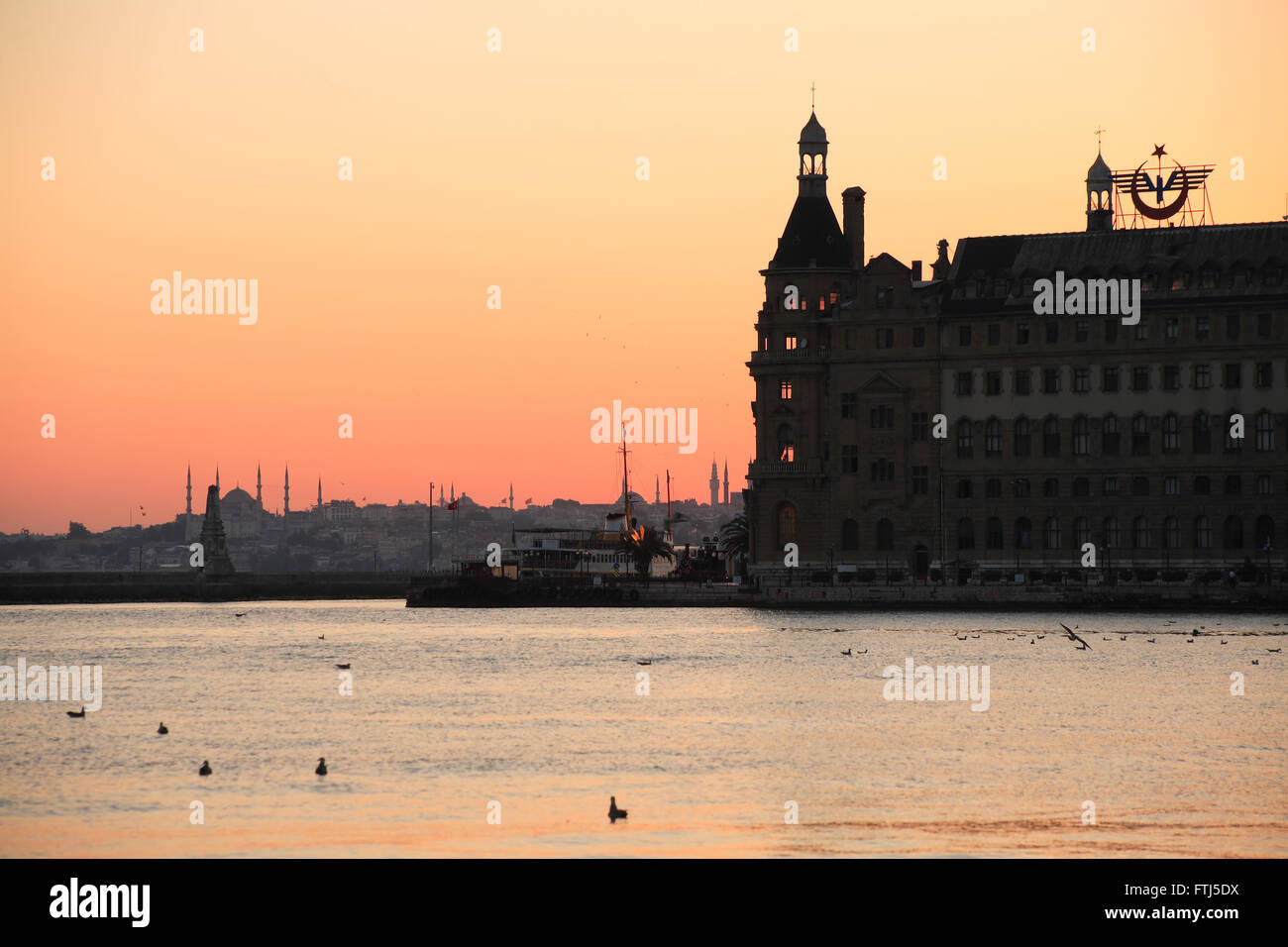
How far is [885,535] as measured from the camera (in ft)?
456

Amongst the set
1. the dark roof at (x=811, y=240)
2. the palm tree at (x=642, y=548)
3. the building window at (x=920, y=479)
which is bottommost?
the palm tree at (x=642, y=548)

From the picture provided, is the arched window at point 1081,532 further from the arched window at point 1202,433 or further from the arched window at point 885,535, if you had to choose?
the arched window at point 885,535

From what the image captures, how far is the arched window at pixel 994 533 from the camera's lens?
13625 centimetres

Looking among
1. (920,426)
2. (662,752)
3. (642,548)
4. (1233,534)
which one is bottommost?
(662,752)

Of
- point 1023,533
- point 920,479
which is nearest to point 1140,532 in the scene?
point 1023,533

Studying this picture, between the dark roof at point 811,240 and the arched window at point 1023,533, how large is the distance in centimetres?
A: 2523

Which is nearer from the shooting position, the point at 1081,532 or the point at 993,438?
the point at 1081,532

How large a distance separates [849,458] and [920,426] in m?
5.87

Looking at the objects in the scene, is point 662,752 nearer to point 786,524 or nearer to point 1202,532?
point 1202,532

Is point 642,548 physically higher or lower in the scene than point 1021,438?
lower

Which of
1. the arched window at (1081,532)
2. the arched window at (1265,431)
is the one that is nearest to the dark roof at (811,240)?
the arched window at (1081,532)

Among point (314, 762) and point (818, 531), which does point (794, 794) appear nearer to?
point (314, 762)
